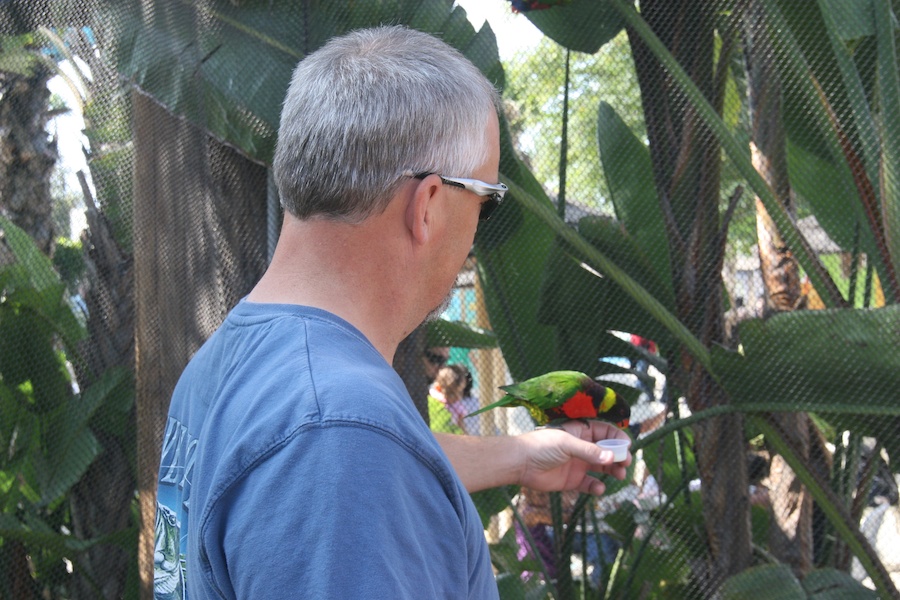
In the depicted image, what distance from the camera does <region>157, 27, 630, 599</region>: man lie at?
481mm

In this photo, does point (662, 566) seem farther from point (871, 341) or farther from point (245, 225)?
point (245, 225)

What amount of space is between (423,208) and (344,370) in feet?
0.56

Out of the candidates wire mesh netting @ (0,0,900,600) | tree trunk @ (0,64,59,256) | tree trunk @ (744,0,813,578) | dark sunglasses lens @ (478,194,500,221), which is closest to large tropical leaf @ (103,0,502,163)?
wire mesh netting @ (0,0,900,600)

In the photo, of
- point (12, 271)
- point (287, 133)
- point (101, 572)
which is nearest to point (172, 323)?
point (12, 271)

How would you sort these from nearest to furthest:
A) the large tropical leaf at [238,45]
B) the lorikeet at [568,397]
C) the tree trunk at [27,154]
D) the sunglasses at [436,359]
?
the lorikeet at [568,397] < the large tropical leaf at [238,45] < the tree trunk at [27,154] < the sunglasses at [436,359]

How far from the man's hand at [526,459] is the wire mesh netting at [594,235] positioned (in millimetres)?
727

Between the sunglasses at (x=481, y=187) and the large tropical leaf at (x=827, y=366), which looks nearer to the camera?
the sunglasses at (x=481, y=187)

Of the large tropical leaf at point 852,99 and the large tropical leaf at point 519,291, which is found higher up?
the large tropical leaf at point 852,99

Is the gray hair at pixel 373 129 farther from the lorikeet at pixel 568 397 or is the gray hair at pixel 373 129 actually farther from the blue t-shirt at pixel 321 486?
the lorikeet at pixel 568 397

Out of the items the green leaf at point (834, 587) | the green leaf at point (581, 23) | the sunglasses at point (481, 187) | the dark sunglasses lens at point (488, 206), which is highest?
the green leaf at point (581, 23)

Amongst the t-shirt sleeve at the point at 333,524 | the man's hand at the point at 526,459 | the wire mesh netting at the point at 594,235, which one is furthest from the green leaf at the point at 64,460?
the t-shirt sleeve at the point at 333,524

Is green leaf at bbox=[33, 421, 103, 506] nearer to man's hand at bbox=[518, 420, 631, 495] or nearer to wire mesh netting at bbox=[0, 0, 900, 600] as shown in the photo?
wire mesh netting at bbox=[0, 0, 900, 600]

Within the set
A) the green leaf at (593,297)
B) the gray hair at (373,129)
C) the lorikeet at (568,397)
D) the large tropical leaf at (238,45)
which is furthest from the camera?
the green leaf at (593,297)

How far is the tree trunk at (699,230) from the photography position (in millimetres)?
1948
